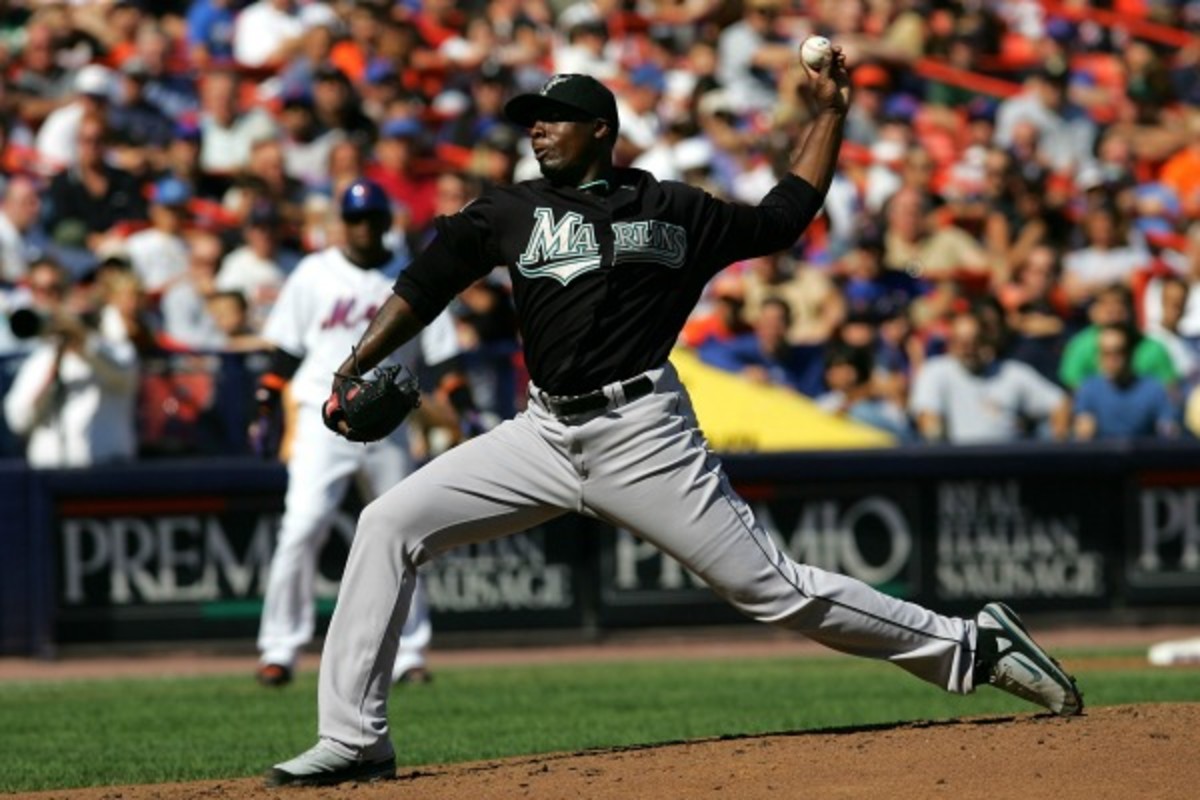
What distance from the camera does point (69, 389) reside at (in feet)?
42.6

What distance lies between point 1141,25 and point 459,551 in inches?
434

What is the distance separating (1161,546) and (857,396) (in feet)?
6.55

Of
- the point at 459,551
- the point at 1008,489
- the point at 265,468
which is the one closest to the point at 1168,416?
the point at 1008,489

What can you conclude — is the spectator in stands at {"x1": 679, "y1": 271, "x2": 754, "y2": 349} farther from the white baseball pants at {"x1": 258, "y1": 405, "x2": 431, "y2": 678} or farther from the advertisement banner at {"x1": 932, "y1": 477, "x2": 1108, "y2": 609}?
the white baseball pants at {"x1": 258, "y1": 405, "x2": 431, "y2": 678}

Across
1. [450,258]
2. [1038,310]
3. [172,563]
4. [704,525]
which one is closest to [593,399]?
[704,525]

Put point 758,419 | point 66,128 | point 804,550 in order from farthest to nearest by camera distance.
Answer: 1. point 66,128
2. point 758,419
3. point 804,550

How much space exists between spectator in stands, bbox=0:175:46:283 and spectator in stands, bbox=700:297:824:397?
4263 millimetres

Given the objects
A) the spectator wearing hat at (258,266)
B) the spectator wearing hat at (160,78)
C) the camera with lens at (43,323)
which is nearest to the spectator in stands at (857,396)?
the spectator wearing hat at (258,266)

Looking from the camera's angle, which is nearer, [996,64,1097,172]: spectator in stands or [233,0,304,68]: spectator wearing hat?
[233,0,304,68]: spectator wearing hat

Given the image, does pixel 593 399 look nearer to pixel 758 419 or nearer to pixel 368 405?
pixel 368 405

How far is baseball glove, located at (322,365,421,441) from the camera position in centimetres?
682

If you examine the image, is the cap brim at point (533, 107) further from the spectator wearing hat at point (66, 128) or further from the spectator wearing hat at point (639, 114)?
the spectator wearing hat at point (639, 114)

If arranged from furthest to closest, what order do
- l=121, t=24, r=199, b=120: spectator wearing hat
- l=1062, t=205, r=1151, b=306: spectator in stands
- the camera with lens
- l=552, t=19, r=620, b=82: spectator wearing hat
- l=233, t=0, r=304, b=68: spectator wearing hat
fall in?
l=552, t=19, r=620, b=82: spectator wearing hat → l=233, t=0, r=304, b=68: spectator wearing hat → l=121, t=24, r=199, b=120: spectator wearing hat → l=1062, t=205, r=1151, b=306: spectator in stands → the camera with lens

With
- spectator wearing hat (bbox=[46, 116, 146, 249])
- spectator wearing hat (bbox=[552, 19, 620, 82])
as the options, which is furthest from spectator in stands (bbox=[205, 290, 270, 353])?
spectator wearing hat (bbox=[552, 19, 620, 82])
